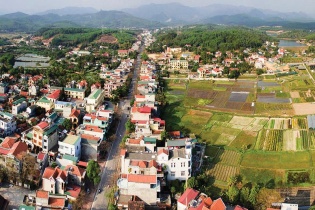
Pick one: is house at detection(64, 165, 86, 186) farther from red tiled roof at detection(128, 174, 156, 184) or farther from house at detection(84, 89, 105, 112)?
house at detection(84, 89, 105, 112)

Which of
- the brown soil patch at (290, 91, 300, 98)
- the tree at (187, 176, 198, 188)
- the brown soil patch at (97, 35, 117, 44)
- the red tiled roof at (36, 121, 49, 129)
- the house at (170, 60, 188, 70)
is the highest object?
the brown soil patch at (97, 35, 117, 44)

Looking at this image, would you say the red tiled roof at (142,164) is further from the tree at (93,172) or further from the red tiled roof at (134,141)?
the red tiled roof at (134,141)

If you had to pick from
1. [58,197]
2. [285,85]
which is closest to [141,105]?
[58,197]

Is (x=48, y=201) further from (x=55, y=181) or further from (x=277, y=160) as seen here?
(x=277, y=160)

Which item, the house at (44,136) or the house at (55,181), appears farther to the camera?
the house at (44,136)

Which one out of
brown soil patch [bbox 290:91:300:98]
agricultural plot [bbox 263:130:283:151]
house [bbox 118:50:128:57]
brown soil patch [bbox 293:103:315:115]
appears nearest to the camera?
agricultural plot [bbox 263:130:283:151]

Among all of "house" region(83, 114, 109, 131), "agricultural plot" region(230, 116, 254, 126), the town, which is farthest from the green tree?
"agricultural plot" region(230, 116, 254, 126)

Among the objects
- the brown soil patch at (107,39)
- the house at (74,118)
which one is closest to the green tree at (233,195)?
the house at (74,118)
